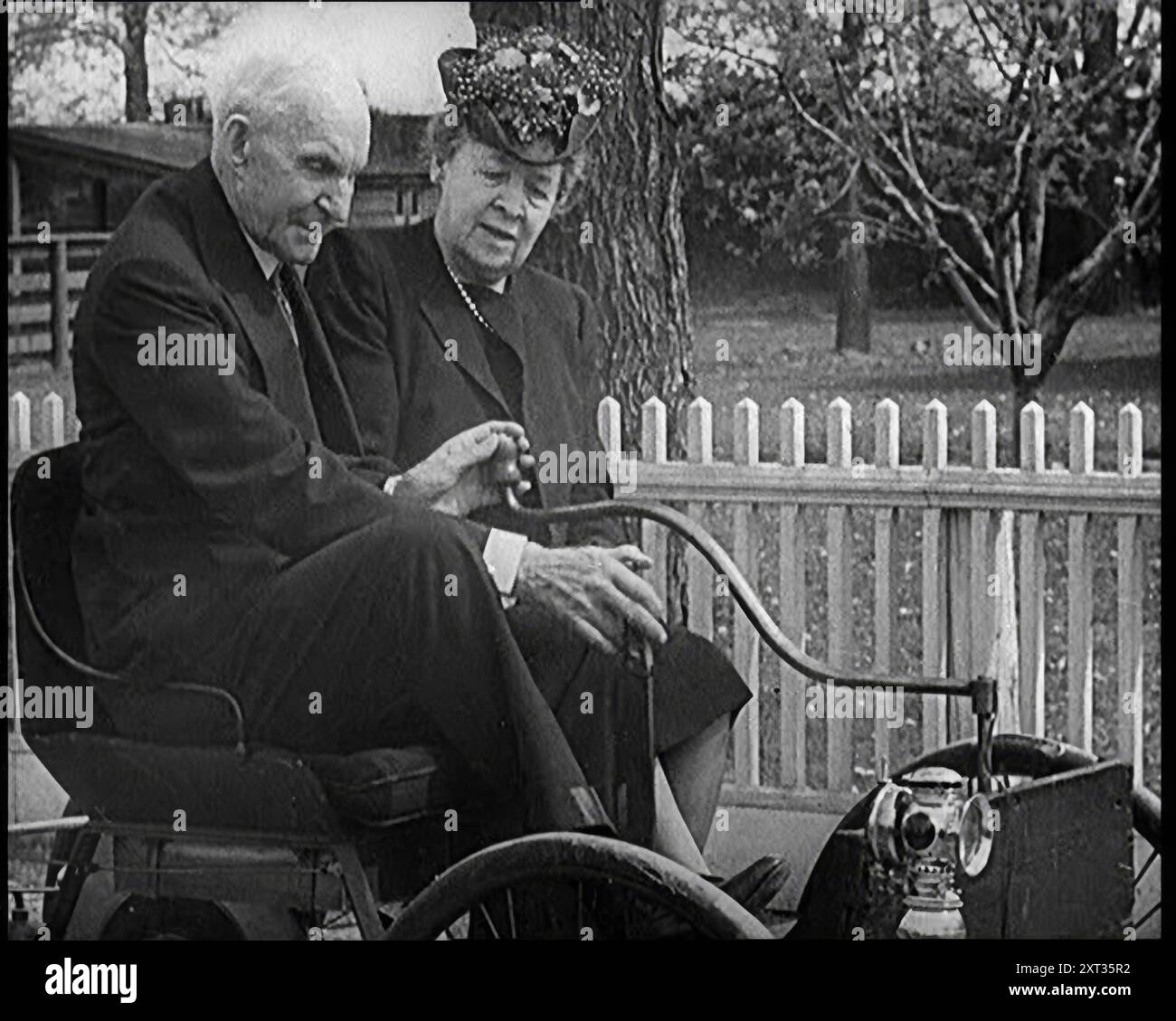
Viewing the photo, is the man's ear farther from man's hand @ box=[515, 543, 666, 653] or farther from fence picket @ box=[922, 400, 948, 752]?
fence picket @ box=[922, 400, 948, 752]

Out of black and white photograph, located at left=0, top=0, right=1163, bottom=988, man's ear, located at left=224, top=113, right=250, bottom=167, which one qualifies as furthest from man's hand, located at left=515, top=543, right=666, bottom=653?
man's ear, located at left=224, top=113, right=250, bottom=167

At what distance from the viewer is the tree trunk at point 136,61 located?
5953 millimetres

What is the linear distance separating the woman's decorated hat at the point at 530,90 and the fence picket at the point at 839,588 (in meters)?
0.87

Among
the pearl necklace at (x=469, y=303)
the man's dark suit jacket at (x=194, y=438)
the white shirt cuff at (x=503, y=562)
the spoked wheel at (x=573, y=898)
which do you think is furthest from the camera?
the pearl necklace at (x=469, y=303)

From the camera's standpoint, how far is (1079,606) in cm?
606

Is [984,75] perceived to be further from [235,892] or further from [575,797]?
[235,892]

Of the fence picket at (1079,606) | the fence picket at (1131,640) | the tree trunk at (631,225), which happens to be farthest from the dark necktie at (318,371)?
the fence picket at (1131,640)

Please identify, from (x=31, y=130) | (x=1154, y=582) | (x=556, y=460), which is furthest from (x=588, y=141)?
(x=1154, y=582)

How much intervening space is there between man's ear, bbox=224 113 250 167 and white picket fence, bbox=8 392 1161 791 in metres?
0.82

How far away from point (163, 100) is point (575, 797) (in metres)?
1.82

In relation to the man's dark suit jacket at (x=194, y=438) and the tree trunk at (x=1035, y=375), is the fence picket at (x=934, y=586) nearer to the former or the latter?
the tree trunk at (x=1035, y=375)
